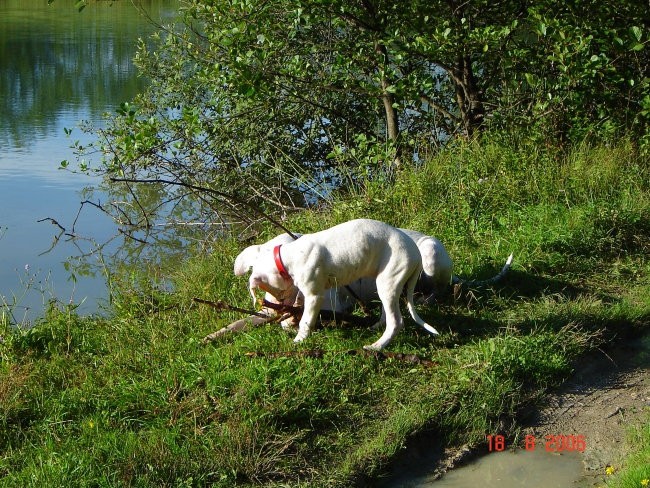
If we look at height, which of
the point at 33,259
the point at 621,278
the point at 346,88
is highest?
the point at 346,88

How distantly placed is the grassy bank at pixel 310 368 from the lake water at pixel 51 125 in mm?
1365

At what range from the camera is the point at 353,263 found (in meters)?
4.89

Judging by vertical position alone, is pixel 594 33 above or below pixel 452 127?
above

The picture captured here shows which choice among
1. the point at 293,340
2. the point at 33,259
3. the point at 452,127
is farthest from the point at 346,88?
the point at 293,340

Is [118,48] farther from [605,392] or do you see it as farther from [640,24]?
[605,392]

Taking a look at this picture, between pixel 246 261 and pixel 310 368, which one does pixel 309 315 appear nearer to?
pixel 310 368

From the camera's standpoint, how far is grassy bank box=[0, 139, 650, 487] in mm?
3822

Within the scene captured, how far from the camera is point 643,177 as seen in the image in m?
8.15

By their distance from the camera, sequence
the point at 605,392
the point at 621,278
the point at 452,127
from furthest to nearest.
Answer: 1. the point at 452,127
2. the point at 621,278
3. the point at 605,392

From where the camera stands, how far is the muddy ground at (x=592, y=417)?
4008mm

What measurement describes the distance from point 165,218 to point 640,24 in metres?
5.66

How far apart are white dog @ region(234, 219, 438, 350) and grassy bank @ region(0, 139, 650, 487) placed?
184 mm
